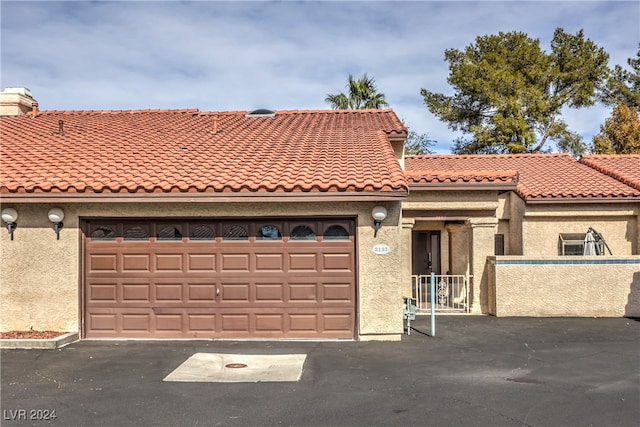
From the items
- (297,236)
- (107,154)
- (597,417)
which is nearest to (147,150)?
(107,154)

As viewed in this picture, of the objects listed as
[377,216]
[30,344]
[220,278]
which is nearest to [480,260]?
[377,216]

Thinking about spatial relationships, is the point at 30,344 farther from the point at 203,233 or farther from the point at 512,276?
the point at 512,276

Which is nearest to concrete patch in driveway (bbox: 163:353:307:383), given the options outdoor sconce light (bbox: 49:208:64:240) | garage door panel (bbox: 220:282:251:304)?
garage door panel (bbox: 220:282:251:304)

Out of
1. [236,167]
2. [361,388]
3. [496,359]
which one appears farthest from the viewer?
[236,167]

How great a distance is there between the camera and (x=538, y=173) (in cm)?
1823

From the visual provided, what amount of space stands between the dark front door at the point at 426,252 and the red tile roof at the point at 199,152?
4.53 metres

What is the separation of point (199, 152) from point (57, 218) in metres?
3.39

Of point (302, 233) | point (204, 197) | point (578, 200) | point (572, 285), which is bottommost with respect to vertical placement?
point (572, 285)

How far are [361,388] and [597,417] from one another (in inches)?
110

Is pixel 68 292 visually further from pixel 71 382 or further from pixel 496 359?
pixel 496 359

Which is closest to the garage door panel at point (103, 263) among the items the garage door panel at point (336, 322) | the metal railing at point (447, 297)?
the garage door panel at point (336, 322)

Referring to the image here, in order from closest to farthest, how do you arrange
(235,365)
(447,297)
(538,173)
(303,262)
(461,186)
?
(235,365) < (303,262) < (461,186) < (447,297) < (538,173)

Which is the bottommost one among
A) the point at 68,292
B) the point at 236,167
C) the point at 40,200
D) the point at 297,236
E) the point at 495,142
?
the point at 68,292

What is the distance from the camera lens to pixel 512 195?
1684 cm
